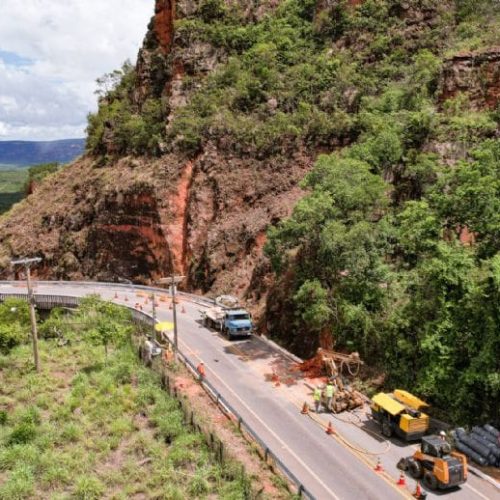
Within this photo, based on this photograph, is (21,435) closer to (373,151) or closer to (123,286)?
(373,151)

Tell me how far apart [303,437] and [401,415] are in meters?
3.84

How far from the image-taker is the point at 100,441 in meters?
22.6

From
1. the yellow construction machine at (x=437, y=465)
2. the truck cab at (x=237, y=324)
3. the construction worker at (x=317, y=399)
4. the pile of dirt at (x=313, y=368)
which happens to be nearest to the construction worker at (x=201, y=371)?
the pile of dirt at (x=313, y=368)

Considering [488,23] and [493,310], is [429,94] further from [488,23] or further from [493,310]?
[493,310]

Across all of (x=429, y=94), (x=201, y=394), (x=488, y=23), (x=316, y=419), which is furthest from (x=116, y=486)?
(x=488, y=23)

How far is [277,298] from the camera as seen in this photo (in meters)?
34.8

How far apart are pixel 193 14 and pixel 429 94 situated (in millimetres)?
30810

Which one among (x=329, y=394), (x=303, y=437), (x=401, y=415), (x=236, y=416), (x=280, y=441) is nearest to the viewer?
(x=401, y=415)

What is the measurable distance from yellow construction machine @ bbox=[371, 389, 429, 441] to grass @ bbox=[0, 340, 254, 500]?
20.2 ft

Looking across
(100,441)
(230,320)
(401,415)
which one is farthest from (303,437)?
(230,320)

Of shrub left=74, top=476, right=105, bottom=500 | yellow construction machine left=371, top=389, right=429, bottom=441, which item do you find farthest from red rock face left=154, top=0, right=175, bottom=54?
shrub left=74, top=476, right=105, bottom=500

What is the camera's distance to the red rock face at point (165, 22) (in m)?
60.3

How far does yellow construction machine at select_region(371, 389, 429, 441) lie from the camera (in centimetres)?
2023

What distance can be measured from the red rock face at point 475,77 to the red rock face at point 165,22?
3318cm
